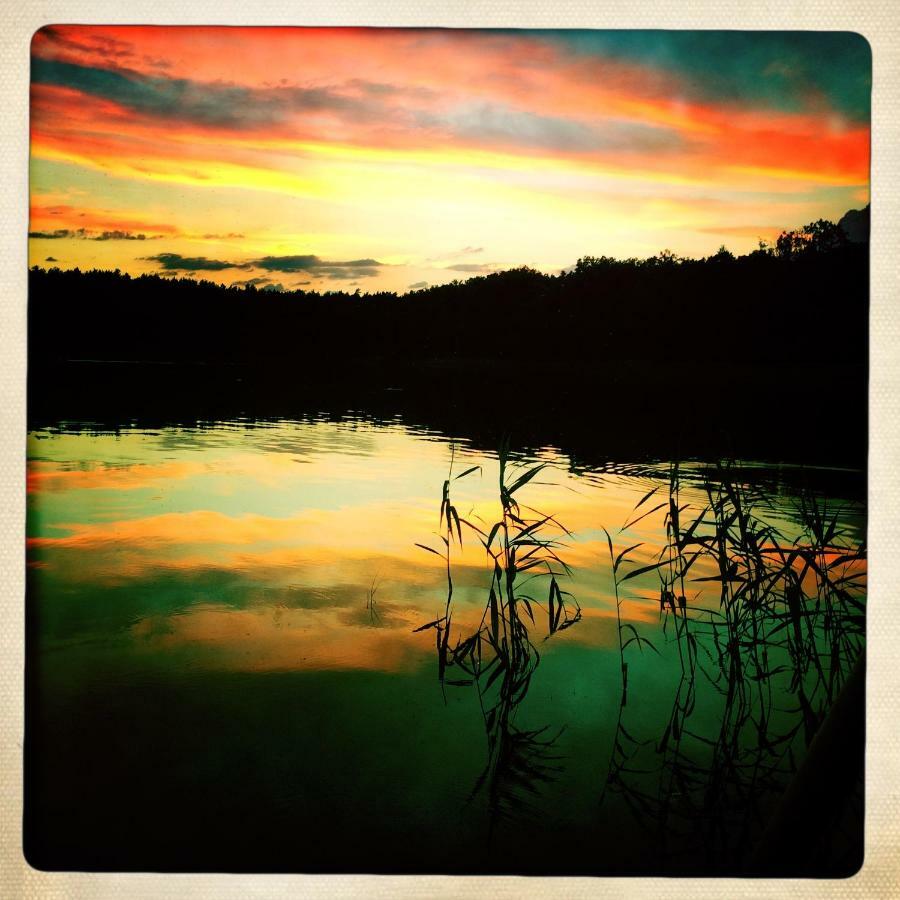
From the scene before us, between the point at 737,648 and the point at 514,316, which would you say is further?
the point at 514,316

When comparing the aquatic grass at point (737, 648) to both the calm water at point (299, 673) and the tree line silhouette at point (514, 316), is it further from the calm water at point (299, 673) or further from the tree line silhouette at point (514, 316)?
the tree line silhouette at point (514, 316)

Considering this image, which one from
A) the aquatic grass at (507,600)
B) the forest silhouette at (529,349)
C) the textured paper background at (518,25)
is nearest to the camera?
the textured paper background at (518,25)

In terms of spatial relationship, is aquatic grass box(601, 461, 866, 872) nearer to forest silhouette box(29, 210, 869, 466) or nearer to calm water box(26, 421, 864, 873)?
calm water box(26, 421, 864, 873)

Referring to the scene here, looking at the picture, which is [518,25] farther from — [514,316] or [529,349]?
[529,349]

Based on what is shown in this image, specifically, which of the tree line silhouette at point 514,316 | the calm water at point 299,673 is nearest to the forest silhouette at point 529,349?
the tree line silhouette at point 514,316

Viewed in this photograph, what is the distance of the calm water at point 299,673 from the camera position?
182 cm

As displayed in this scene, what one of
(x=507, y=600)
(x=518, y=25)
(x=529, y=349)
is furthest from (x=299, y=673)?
(x=518, y=25)

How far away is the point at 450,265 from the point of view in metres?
2.16

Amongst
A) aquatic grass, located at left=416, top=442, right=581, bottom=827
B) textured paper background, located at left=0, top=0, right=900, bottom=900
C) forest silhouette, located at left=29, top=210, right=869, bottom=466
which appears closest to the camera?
textured paper background, located at left=0, top=0, right=900, bottom=900

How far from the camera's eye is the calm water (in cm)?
182

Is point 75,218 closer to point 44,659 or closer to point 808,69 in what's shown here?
point 44,659

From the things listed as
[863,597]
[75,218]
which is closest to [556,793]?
[863,597]

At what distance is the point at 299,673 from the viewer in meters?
2.07

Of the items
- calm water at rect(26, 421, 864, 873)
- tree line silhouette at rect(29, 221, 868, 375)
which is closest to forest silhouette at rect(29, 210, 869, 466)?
tree line silhouette at rect(29, 221, 868, 375)
